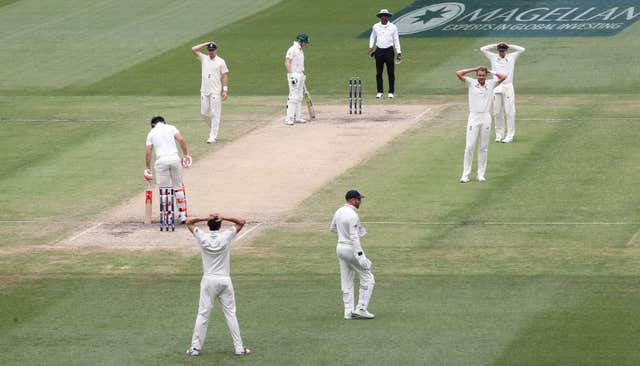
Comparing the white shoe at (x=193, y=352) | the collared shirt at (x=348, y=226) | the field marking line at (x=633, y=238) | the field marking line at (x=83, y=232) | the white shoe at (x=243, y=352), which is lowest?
the field marking line at (x=633, y=238)

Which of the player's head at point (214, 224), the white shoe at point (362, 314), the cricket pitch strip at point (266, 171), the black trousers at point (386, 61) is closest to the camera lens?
the player's head at point (214, 224)

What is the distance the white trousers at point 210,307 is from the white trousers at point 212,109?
15454 mm

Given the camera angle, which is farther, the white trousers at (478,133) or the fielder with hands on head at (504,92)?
the fielder with hands on head at (504,92)

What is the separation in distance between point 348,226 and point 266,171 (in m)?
11.6

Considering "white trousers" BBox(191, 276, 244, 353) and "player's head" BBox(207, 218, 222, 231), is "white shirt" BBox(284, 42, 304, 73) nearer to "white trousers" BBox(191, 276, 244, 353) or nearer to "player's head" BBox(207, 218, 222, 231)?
"player's head" BBox(207, 218, 222, 231)

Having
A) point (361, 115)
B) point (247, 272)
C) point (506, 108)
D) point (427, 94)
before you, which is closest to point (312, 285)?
point (247, 272)

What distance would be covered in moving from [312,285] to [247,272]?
4.96ft

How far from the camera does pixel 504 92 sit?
106ft

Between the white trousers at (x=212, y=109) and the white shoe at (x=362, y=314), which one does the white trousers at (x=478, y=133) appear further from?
the white shoe at (x=362, y=314)

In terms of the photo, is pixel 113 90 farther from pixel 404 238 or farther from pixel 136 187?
pixel 404 238

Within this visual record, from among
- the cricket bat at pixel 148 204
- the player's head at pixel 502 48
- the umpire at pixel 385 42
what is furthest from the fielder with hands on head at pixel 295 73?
the cricket bat at pixel 148 204

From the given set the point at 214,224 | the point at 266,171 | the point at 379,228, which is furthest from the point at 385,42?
the point at 214,224

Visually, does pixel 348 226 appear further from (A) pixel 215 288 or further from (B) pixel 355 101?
(B) pixel 355 101

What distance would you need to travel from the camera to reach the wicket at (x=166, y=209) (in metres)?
25.9
